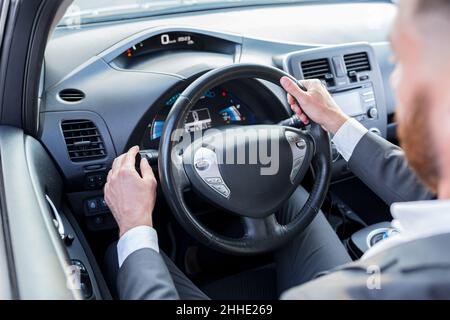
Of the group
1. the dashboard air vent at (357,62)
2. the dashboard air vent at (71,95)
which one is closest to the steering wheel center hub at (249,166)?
the dashboard air vent at (71,95)

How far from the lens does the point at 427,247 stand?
0.74 metres

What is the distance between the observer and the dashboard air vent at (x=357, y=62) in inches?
78.4

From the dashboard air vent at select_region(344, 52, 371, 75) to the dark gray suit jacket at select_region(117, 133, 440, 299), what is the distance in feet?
2.21

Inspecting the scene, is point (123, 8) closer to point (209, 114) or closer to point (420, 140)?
point (209, 114)

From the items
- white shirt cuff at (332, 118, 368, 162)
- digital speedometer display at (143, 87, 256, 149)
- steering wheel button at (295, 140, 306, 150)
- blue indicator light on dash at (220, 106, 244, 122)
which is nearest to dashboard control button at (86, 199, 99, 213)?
digital speedometer display at (143, 87, 256, 149)

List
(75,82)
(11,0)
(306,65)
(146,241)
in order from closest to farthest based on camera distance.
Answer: (146,241), (11,0), (75,82), (306,65)

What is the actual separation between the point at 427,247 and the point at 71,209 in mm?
1186

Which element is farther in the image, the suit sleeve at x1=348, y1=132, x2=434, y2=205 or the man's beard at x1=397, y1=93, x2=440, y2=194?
the suit sleeve at x1=348, y1=132, x2=434, y2=205

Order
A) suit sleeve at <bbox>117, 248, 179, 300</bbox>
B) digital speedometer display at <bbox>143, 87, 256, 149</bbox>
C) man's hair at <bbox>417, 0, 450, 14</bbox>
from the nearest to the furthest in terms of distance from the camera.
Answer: man's hair at <bbox>417, 0, 450, 14</bbox> < suit sleeve at <bbox>117, 248, 179, 300</bbox> < digital speedometer display at <bbox>143, 87, 256, 149</bbox>

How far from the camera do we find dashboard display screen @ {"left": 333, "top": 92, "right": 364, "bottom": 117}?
195 centimetres

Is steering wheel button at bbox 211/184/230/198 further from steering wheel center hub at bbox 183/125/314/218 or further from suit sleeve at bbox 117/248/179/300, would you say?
suit sleeve at bbox 117/248/179/300

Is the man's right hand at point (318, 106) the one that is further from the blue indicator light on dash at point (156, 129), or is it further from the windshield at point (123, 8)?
the windshield at point (123, 8)
